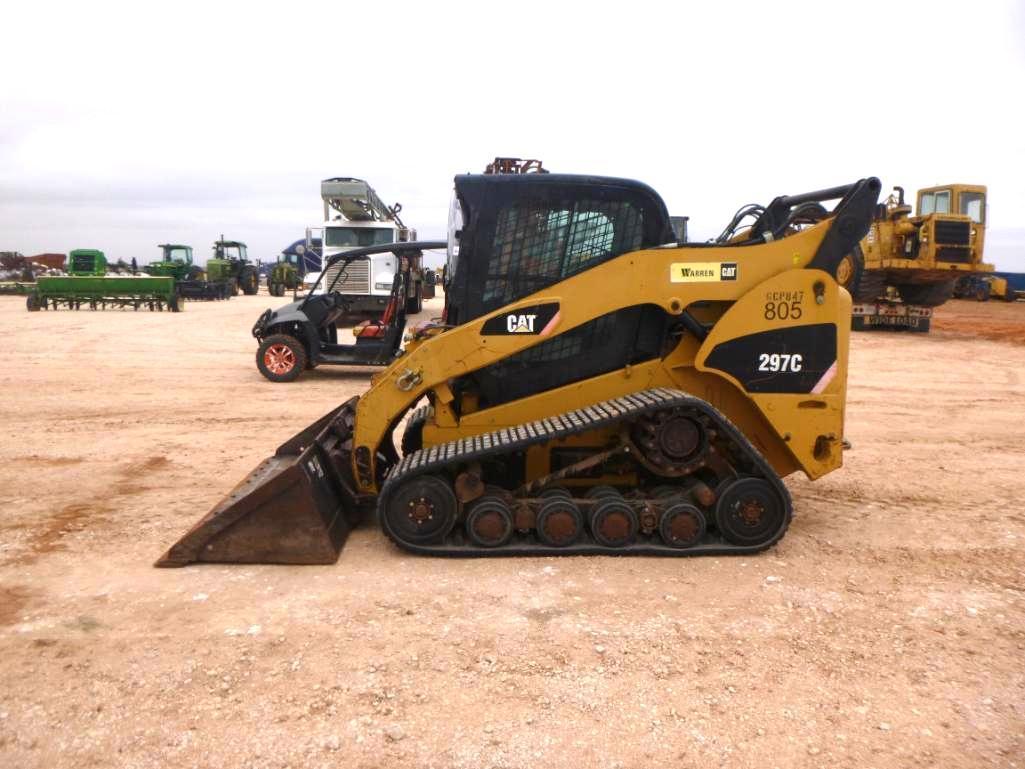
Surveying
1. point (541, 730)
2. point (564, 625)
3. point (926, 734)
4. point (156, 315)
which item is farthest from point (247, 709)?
point (156, 315)

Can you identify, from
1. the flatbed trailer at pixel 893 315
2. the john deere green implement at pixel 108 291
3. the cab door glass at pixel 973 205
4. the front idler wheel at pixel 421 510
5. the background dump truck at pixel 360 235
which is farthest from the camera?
the john deere green implement at pixel 108 291

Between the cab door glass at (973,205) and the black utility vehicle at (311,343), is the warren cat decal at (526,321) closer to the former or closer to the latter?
the black utility vehicle at (311,343)

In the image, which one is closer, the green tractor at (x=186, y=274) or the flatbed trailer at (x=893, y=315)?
the flatbed trailer at (x=893, y=315)

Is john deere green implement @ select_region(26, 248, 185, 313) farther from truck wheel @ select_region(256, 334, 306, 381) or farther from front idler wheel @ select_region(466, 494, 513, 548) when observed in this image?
front idler wheel @ select_region(466, 494, 513, 548)

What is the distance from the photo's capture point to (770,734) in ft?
9.30

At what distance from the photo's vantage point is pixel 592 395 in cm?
496

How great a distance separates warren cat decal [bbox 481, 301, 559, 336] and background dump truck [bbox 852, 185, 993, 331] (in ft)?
53.9

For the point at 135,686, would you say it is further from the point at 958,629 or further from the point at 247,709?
the point at 958,629

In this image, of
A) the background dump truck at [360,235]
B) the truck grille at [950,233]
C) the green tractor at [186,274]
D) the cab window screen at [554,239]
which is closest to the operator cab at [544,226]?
the cab window screen at [554,239]

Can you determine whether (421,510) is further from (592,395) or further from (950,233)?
(950,233)

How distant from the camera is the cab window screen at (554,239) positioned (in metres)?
4.80

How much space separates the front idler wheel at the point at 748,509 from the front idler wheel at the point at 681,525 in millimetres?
142

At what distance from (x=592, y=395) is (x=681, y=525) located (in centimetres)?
99

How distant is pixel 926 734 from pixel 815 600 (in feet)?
3.77
